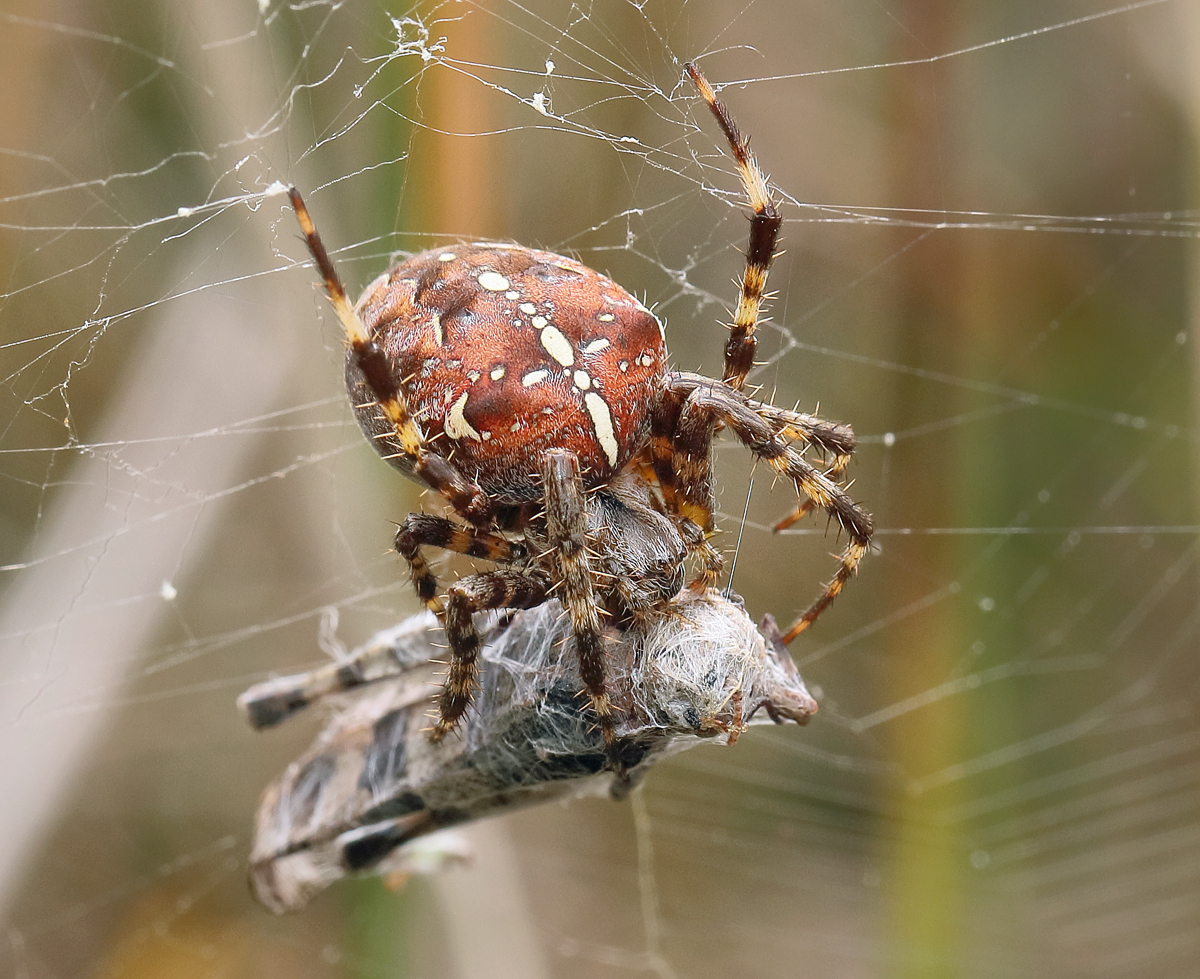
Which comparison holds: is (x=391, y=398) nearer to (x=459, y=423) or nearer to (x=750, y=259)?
(x=459, y=423)

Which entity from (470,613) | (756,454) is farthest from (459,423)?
(756,454)

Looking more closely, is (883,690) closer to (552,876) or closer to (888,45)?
(552,876)

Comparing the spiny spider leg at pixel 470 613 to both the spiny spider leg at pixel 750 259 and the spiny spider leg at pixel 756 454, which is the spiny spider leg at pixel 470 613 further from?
the spiny spider leg at pixel 750 259

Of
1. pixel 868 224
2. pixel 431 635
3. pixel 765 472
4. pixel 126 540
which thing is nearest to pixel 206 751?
pixel 126 540

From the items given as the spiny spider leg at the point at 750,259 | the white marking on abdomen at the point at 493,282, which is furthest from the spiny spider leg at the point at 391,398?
the spiny spider leg at the point at 750,259

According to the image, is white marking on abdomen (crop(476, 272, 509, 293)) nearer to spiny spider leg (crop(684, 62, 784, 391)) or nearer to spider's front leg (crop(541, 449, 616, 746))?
spider's front leg (crop(541, 449, 616, 746))

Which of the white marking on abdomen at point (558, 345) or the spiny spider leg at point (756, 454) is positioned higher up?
the white marking on abdomen at point (558, 345)
